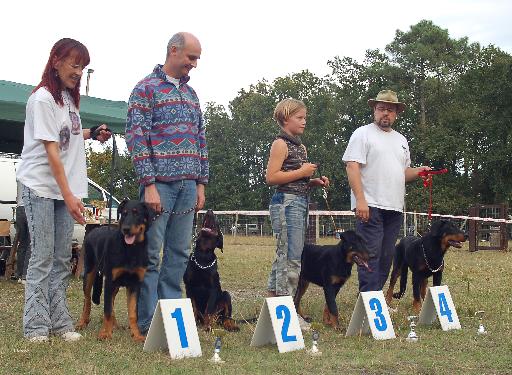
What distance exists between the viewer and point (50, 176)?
13.4 feet

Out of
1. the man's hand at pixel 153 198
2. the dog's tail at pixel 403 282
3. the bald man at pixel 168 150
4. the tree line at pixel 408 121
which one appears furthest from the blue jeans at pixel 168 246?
the tree line at pixel 408 121

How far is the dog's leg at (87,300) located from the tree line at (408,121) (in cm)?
2652

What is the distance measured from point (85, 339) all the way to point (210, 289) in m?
1.08

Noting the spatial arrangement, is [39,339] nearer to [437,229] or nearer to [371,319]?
[371,319]

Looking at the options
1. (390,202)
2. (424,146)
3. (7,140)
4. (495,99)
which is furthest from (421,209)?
(390,202)

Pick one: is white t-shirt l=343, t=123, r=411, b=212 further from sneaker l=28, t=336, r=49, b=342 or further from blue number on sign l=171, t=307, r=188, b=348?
sneaker l=28, t=336, r=49, b=342

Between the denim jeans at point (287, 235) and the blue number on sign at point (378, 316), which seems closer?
the blue number on sign at point (378, 316)

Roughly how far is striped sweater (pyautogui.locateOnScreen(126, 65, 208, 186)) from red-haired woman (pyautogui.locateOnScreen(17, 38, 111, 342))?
38 cm

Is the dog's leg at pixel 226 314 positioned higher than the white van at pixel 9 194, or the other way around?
the white van at pixel 9 194

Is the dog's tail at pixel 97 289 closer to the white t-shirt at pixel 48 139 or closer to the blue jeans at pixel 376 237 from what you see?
the white t-shirt at pixel 48 139

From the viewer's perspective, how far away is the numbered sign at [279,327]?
3994 millimetres

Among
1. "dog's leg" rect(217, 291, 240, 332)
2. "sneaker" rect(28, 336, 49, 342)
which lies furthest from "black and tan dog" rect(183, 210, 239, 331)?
"sneaker" rect(28, 336, 49, 342)

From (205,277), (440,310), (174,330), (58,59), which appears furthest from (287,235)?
(58,59)

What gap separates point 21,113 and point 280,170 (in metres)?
4.11
